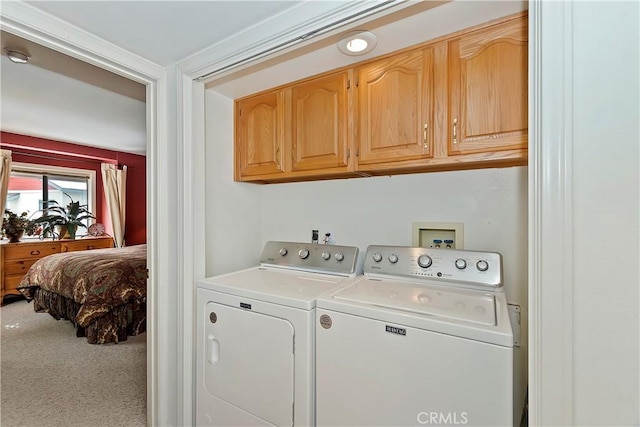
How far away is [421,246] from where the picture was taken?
1655mm

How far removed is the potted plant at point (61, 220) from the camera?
462cm

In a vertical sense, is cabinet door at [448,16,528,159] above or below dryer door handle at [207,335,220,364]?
above

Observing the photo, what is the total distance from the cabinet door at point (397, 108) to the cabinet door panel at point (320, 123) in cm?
11

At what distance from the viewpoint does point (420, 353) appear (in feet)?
3.28

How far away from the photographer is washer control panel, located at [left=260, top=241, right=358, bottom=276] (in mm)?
1690

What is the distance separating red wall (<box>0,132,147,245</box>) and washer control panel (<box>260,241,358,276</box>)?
156 inches

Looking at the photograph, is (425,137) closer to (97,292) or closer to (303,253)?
(303,253)

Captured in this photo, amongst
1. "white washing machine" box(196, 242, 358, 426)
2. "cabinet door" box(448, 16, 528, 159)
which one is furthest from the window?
"cabinet door" box(448, 16, 528, 159)

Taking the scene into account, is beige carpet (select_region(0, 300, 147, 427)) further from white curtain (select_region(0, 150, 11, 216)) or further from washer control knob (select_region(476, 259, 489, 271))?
washer control knob (select_region(476, 259, 489, 271))

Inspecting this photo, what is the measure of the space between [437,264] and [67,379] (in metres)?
2.79

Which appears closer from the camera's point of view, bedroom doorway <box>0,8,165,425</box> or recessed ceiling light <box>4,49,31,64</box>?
bedroom doorway <box>0,8,165,425</box>

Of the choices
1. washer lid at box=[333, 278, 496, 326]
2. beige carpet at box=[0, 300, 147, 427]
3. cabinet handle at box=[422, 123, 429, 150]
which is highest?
cabinet handle at box=[422, 123, 429, 150]

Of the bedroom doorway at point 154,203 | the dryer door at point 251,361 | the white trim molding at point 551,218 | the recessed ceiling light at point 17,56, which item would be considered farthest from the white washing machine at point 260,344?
the recessed ceiling light at point 17,56

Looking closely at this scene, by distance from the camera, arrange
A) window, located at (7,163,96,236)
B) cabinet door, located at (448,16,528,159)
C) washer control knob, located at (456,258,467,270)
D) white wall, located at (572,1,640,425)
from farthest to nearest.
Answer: window, located at (7,163,96,236), washer control knob, located at (456,258,467,270), cabinet door, located at (448,16,528,159), white wall, located at (572,1,640,425)
